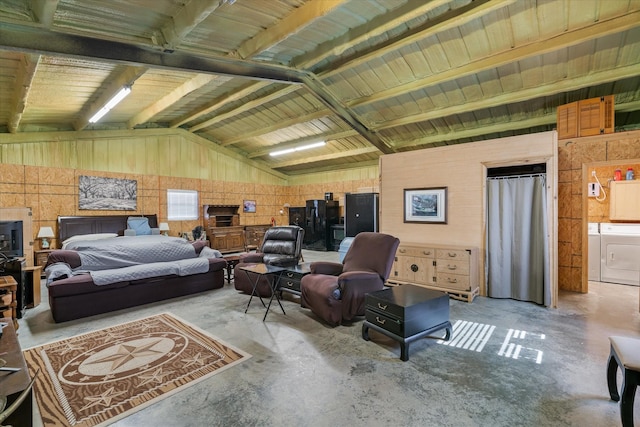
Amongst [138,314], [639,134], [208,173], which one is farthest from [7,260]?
[639,134]

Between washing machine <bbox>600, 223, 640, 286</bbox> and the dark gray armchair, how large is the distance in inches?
175

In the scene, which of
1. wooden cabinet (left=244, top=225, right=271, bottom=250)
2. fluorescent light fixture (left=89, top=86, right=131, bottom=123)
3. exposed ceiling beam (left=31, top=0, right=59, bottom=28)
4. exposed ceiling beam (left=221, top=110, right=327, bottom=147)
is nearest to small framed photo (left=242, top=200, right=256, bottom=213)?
wooden cabinet (left=244, top=225, right=271, bottom=250)

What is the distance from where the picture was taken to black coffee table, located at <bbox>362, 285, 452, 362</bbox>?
2.71 meters

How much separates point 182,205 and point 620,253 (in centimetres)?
1028

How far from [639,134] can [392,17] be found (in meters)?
4.10

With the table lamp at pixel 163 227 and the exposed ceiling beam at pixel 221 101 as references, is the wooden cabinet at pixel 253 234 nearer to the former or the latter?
the table lamp at pixel 163 227

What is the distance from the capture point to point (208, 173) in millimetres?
9852

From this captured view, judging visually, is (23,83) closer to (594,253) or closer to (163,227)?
(163,227)

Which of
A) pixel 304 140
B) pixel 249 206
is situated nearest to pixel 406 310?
pixel 304 140

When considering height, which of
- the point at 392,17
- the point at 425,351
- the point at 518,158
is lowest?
the point at 425,351

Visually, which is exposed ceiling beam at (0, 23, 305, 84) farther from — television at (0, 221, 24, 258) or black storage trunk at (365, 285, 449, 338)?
black storage trunk at (365, 285, 449, 338)

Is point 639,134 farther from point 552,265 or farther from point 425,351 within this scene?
point 425,351

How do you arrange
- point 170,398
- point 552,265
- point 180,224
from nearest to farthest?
1. point 170,398
2. point 552,265
3. point 180,224

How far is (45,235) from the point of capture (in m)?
6.52
